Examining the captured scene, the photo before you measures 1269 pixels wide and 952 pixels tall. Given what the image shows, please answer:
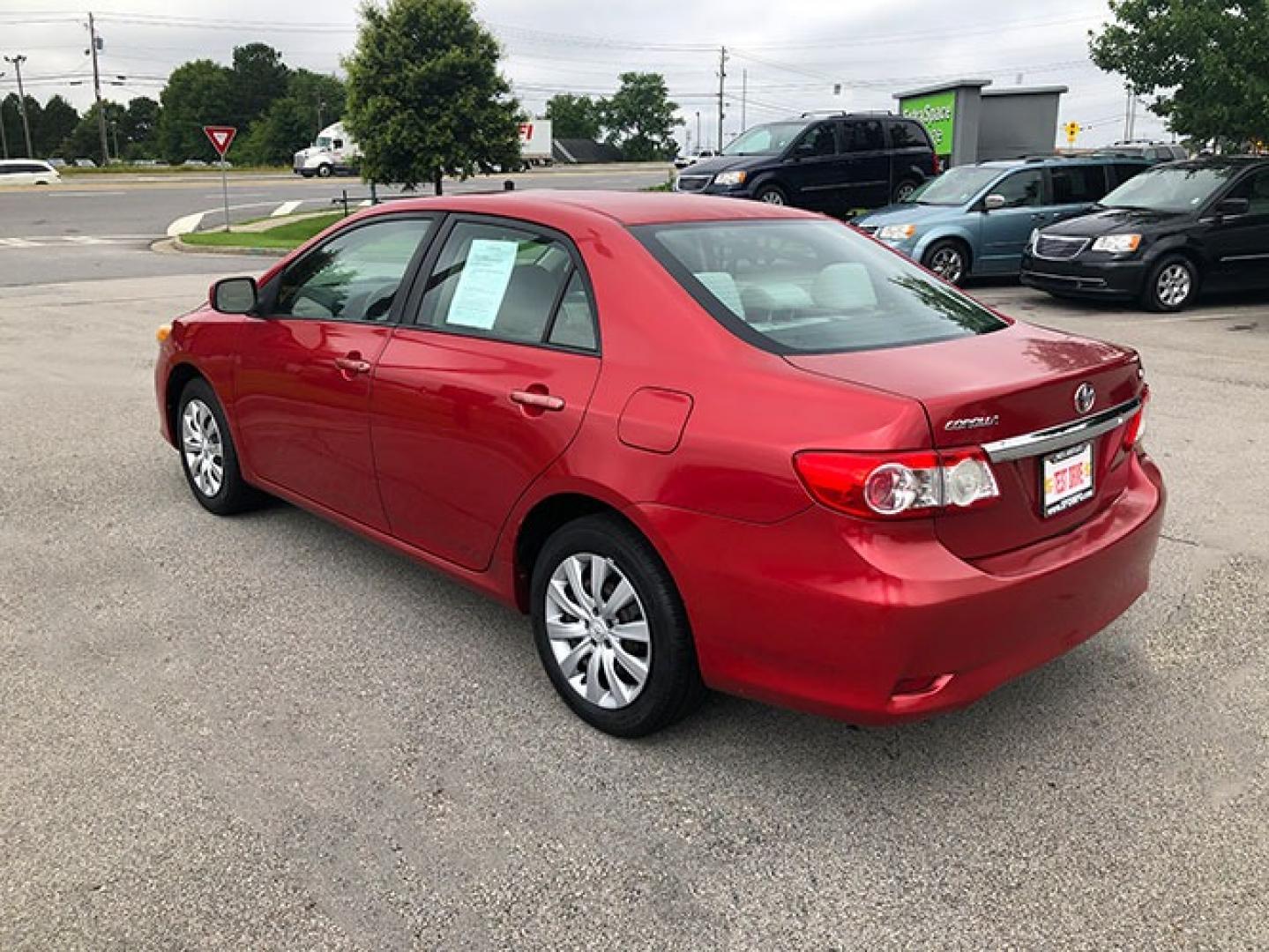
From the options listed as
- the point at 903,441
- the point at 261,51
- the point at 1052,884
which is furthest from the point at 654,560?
the point at 261,51

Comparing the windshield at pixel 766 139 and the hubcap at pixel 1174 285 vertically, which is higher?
the windshield at pixel 766 139

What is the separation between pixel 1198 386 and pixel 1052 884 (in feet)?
21.5

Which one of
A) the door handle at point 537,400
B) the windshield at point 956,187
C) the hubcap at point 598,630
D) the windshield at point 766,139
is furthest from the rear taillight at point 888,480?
the windshield at point 766,139

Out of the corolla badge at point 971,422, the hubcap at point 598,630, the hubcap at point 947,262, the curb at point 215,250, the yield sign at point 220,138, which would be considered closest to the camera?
the corolla badge at point 971,422

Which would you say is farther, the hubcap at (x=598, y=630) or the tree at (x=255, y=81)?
the tree at (x=255, y=81)

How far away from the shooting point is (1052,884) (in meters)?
2.56

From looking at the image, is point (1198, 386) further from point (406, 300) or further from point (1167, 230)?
point (406, 300)

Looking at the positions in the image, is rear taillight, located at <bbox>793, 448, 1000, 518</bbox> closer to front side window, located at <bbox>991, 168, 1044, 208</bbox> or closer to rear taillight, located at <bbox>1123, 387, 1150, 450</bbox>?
rear taillight, located at <bbox>1123, 387, 1150, 450</bbox>

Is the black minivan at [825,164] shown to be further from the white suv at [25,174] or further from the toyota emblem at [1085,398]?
the white suv at [25,174]

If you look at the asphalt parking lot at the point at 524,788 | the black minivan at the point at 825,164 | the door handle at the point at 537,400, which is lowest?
the asphalt parking lot at the point at 524,788

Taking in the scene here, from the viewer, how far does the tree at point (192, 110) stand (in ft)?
372

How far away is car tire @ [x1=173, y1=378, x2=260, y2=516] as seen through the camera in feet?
16.3

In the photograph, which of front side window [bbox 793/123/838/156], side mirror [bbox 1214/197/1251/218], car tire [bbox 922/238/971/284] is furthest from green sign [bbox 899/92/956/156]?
side mirror [bbox 1214/197/1251/218]

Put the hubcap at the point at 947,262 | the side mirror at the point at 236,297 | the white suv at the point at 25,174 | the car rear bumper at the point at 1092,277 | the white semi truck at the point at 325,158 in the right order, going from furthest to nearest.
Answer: the white semi truck at the point at 325,158, the white suv at the point at 25,174, the hubcap at the point at 947,262, the car rear bumper at the point at 1092,277, the side mirror at the point at 236,297
